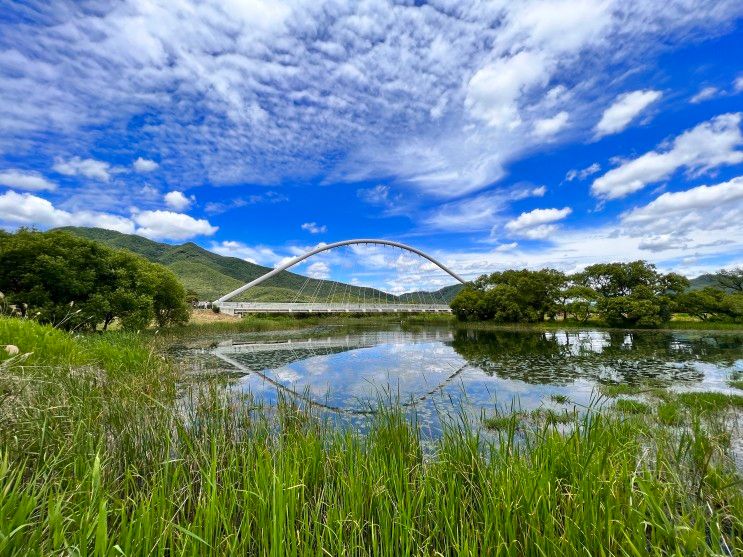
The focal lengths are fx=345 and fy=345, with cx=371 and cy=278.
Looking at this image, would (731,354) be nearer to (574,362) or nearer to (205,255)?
(574,362)

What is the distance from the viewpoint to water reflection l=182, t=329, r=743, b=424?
1085cm

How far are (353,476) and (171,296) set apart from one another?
4041 centimetres

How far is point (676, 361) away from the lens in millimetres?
17781

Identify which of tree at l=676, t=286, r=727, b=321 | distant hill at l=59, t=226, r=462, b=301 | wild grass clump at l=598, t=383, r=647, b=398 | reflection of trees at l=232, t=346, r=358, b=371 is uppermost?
distant hill at l=59, t=226, r=462, b=301

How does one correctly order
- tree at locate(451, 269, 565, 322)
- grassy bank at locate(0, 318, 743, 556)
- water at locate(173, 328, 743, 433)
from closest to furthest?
grassy bank at locate(0, 318, 743, 556) < water at locate(173, 328, 743, 433) < tree at locate(451, 269, 565, 322)

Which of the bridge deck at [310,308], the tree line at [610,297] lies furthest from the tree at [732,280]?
the bridge deck at [310,308]

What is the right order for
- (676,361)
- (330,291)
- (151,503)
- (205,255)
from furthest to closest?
(205,255), (330,291), (676,361), (151,503)

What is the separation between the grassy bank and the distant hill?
95.9 m

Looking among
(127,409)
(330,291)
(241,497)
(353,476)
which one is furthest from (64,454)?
(330,291)

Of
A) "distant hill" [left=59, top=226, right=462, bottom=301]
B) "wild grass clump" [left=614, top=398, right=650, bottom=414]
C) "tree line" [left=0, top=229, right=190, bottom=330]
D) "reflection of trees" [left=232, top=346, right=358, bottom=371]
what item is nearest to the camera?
"wild grass clump" [left=614, top=398, right=650, bottom=414]

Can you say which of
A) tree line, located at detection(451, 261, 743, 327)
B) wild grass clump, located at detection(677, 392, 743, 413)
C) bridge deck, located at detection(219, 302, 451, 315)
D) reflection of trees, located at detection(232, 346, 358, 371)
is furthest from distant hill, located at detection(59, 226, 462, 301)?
wild grass clump, located at detection(677, 392, 743, 413)

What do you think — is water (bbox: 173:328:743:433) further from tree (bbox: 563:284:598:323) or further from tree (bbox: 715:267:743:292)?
tree (bbox: 715:267:743:292)

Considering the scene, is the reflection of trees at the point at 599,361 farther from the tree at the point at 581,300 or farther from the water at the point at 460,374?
the tree at the point at 581,300

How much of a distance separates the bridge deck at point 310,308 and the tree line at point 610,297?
20478mm
